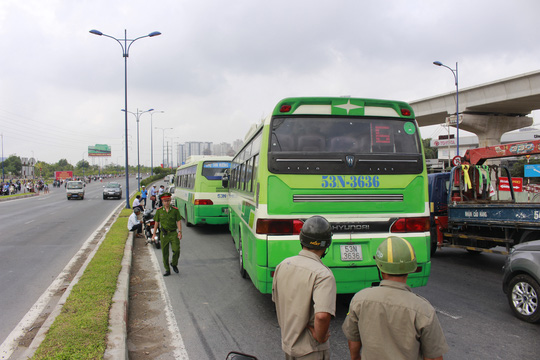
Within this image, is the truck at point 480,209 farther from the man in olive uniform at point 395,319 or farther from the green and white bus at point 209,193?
the green and white bus at point 209,193

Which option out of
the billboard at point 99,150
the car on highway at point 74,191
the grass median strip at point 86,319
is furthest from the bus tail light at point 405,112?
the billboard at point 99,150

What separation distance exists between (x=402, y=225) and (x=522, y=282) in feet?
5.78

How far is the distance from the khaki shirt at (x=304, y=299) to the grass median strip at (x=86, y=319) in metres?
2.45

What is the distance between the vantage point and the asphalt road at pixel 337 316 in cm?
459

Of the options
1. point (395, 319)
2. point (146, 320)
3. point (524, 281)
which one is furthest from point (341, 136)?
point (146, 320)

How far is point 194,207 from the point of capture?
45.1 ft

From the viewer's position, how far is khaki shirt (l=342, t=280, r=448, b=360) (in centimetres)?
211

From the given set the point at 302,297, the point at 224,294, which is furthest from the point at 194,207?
the point at 302,297

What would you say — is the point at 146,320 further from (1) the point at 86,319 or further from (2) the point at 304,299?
(2) the point at 304,299

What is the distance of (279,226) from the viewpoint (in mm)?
5184

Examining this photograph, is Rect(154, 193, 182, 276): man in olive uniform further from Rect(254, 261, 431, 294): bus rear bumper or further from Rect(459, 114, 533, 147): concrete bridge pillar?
Rect(459, 114, 533, 147): concrete bridge pillar

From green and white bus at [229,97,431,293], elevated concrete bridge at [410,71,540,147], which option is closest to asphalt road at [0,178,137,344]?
green and white bus at [229,97,431,293]

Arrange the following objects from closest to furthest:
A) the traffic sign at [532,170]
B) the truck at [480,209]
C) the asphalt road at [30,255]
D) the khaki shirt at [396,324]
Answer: the khaki shirt at [396,324] < the asphalt road at [30,255] < the truck at [480,209] < the traffic sign at [532,170]

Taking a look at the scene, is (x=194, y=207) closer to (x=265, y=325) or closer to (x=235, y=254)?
(x=235, y=254)
